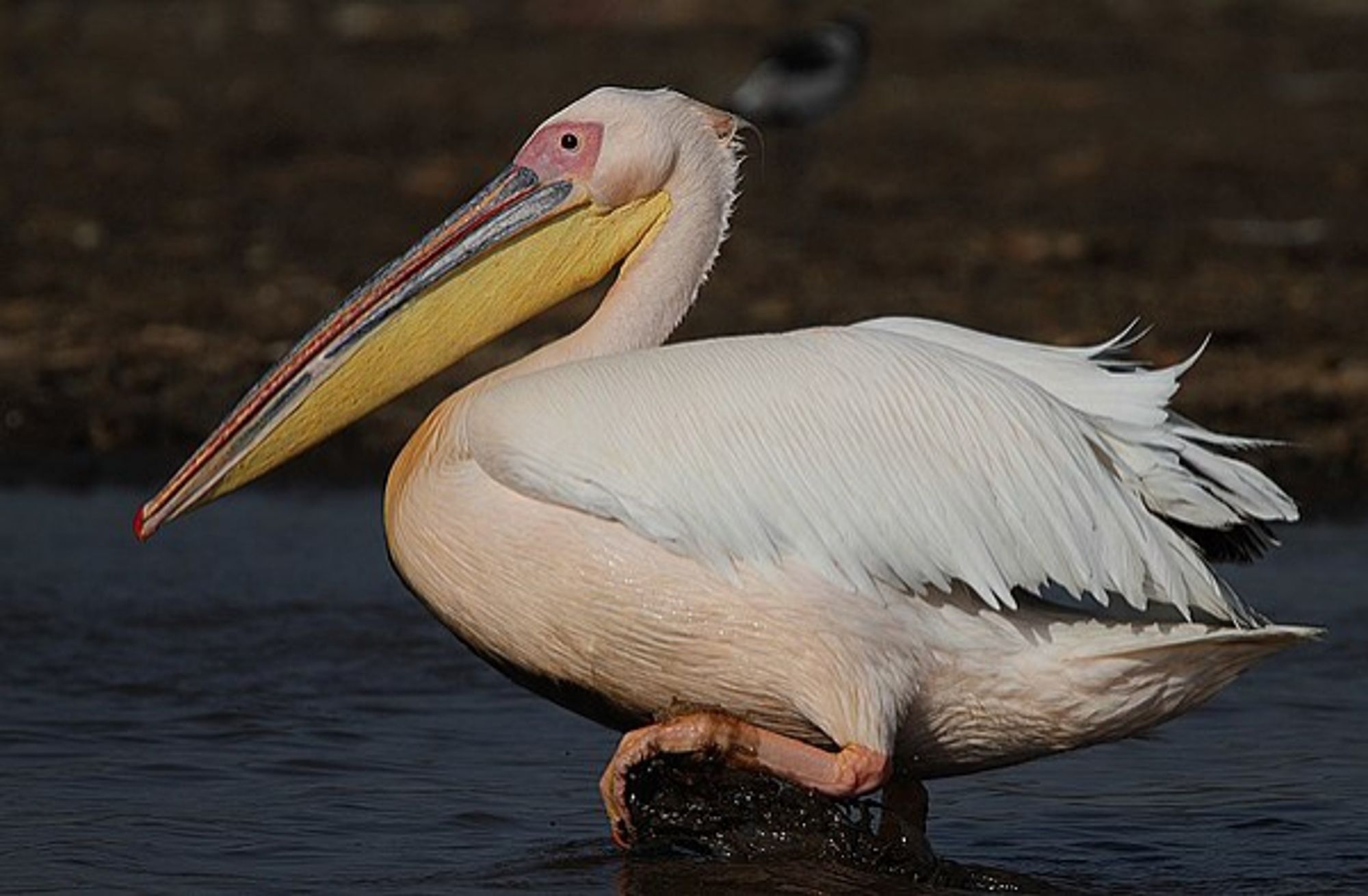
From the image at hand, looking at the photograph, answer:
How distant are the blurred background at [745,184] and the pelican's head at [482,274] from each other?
0.24 m

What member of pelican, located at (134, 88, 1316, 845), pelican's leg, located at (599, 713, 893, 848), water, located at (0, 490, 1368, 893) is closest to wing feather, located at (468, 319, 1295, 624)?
pelican, located at (134, 88, 1316, 845)

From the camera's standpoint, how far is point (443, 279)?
4723 mm

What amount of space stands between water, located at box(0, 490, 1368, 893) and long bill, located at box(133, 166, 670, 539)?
639 millimetres

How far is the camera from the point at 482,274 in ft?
15.6

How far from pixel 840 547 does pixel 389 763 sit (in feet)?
4.76

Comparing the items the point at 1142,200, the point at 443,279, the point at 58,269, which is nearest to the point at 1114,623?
the point at 443,279

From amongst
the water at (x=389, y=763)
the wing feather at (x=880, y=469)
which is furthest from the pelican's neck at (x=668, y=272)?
the water at (x=389, y=763)

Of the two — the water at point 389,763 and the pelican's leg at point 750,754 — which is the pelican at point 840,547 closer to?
the pelican's leg at point 750,754

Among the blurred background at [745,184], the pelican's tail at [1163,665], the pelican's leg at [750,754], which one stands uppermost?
the blurred background at [745,184]

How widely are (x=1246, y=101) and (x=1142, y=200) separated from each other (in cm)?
301

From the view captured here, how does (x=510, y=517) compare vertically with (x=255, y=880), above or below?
above

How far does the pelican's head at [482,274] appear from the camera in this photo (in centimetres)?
464

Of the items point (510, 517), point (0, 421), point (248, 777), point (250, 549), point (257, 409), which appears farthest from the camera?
point (0, 421)

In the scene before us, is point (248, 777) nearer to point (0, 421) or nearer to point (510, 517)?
point (510, 517)
